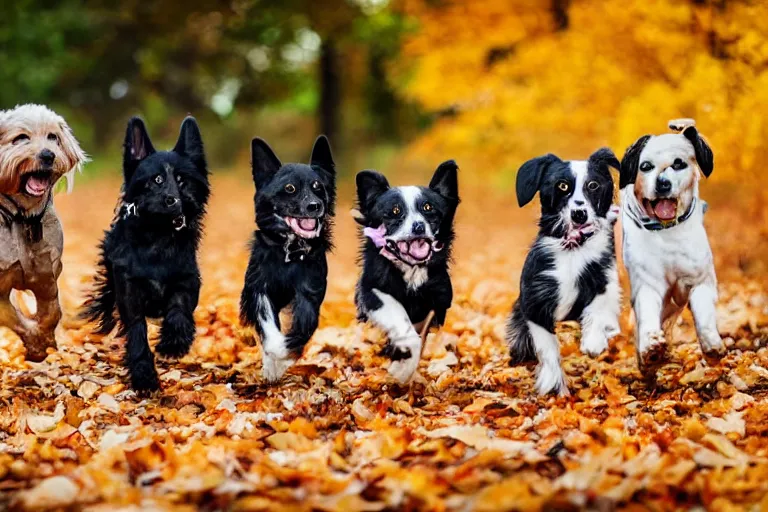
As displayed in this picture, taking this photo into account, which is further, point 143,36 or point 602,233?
point 143,36

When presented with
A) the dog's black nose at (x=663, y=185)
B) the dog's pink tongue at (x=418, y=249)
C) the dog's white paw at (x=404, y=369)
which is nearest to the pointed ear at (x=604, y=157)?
the dog's black nose at (x=663, y=185)

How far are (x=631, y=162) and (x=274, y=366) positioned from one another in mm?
2233

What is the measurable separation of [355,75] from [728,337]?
65.7 ft

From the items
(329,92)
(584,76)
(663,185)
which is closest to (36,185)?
(663,185)

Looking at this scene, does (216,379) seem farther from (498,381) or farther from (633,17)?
→ (633,17)

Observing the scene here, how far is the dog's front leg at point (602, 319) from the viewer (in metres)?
4.63

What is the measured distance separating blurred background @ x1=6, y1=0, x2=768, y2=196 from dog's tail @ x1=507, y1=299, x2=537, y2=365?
467cm

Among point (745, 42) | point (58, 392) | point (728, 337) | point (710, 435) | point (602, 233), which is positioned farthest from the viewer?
point (745, 42)

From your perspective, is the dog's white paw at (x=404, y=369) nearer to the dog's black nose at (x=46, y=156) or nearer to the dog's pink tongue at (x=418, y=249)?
the dog's pink tongue at (x=418, y=249)

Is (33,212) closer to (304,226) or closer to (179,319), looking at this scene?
(179,319)

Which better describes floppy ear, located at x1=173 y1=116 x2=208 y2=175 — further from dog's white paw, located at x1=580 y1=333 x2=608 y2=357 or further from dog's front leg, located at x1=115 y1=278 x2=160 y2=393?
dog's white paw, located at x1=580 y1=333 x2=608 y2=357

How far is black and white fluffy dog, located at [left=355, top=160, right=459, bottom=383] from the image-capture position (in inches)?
190

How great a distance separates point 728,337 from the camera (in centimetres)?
644

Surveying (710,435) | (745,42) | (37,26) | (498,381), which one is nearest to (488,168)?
(745,42)
